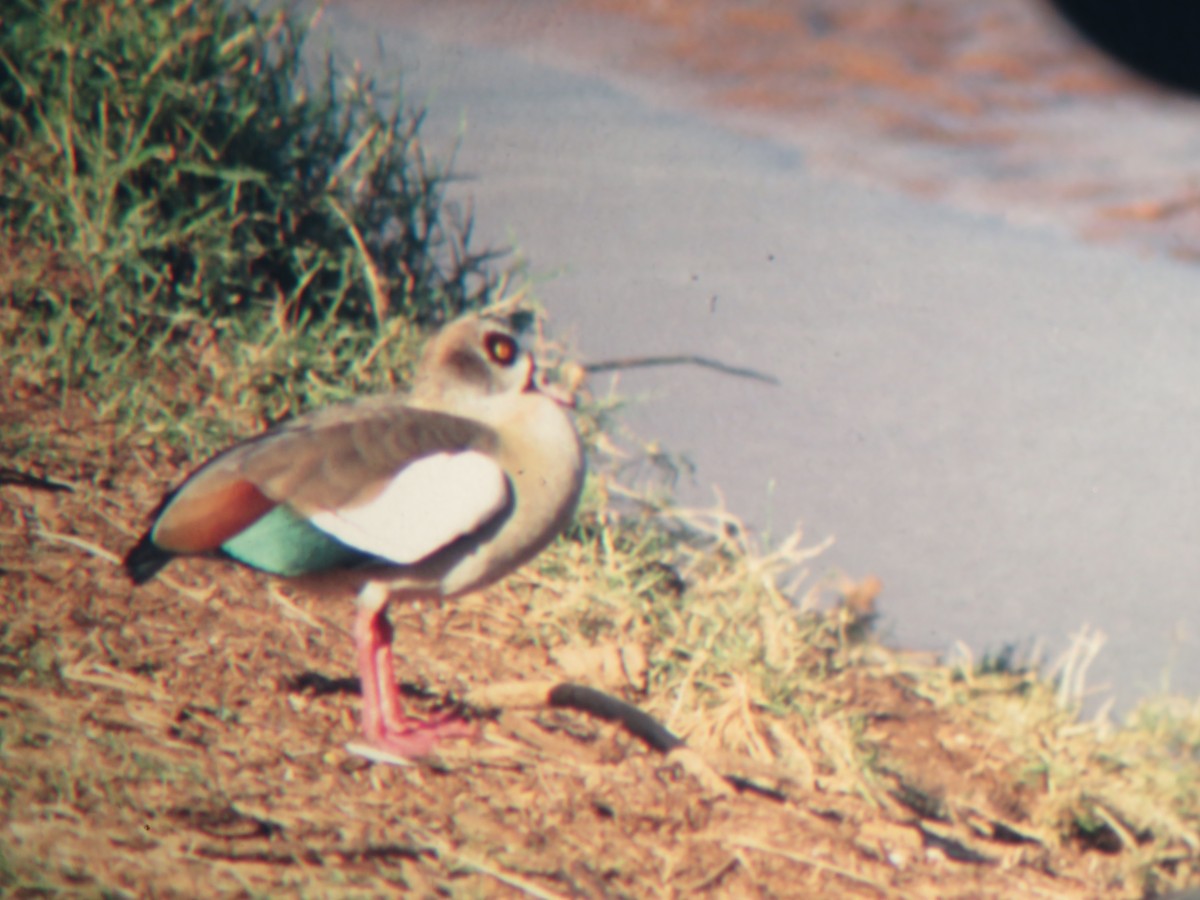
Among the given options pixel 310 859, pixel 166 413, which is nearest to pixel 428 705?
pixel 310 859

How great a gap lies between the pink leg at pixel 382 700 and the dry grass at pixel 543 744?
7 cm

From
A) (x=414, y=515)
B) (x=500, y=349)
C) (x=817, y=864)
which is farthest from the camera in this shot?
(x=500, y=349)

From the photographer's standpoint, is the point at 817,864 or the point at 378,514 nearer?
the point at 817,864

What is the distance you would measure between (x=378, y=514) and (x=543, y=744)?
67cm

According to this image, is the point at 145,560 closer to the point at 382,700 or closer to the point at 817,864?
the point at 382,700

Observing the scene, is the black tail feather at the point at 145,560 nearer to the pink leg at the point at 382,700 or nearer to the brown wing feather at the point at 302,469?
the brown wing feather at the point at 302,469

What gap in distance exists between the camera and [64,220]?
436 centimetres

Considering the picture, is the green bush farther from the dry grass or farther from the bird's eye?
the bird's eye

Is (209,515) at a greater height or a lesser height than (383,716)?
greater

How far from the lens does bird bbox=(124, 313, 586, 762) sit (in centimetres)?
265

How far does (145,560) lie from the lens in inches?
104

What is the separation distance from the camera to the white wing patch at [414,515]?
107 inches

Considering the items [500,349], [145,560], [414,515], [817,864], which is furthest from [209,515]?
[817,864]

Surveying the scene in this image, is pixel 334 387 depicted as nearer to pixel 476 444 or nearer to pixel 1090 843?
pixel 476 444
